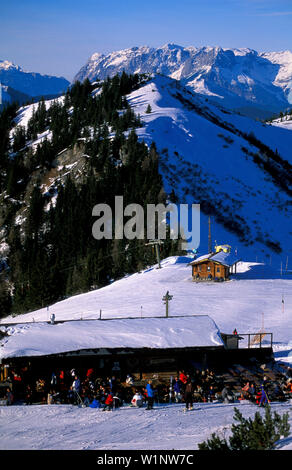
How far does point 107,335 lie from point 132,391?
383 centimetres

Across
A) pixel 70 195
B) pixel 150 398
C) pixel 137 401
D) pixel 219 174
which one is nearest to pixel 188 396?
pixel 150 398

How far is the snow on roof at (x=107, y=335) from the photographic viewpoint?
84.9 ft

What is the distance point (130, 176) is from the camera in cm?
8794

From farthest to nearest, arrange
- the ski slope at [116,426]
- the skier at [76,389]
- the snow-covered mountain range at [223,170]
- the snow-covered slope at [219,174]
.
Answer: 1. the snow-covered slope at [219,174]
2. the snow-covered mountain range at [223,170]
3. the skier at [76,389]
4. the ski slope at [116,426]

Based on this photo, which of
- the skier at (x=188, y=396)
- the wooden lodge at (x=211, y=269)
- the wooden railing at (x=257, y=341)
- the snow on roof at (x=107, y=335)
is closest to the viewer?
the skier at (x=188, y=396)

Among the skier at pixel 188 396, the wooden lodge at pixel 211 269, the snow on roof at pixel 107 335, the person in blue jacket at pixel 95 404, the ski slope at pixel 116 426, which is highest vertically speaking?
the wooden lodge at pixel 211 269

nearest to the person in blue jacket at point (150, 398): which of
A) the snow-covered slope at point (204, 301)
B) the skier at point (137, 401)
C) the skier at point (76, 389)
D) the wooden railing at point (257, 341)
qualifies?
the skier at point (137, 401)

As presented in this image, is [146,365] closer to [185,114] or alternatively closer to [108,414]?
[108,414]

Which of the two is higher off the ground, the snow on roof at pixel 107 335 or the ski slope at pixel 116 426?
the snow on roof at pixel 107 335

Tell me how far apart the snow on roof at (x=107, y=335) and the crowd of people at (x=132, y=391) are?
1258mm

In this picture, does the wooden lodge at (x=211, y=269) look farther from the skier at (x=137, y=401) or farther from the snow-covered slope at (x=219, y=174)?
the skier at (x=137, y=401)

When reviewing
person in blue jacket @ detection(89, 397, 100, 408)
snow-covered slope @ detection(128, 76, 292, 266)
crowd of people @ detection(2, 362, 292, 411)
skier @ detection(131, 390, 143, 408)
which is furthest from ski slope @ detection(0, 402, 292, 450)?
snow-covered slope @ detection(128, 76, 292, 266)

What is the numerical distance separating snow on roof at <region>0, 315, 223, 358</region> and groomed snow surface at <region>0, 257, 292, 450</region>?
0.18 meters

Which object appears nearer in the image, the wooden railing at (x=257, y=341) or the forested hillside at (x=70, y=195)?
the wooden railing at (x=257, y=341)
